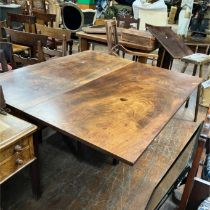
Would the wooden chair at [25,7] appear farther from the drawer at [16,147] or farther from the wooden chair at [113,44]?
the drawer at [16,147]

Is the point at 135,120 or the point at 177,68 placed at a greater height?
the point at 135,120

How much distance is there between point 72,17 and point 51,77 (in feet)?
9.67

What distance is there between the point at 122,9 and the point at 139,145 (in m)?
6.88

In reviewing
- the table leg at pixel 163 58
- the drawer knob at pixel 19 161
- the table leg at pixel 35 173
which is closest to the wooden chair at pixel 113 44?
the table leg at pixel 163 58

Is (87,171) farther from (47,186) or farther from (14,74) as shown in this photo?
(14,74)

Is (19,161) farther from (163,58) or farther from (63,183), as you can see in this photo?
(163,58)

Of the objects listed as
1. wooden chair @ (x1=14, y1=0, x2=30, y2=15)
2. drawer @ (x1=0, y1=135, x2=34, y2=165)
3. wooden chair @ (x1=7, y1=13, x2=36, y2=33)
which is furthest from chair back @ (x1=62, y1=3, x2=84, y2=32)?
drawer @ (x1=0, y1=135, x2=34, y2=165)

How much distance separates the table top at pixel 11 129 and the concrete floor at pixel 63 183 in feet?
2.15

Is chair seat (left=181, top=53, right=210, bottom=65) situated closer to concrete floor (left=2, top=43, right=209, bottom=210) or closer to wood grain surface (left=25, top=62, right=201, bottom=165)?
wood grain surface (left=25, top=62, right=201, bottom=165)

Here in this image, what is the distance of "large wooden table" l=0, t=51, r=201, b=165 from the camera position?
1.11 m

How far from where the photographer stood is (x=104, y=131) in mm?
1130

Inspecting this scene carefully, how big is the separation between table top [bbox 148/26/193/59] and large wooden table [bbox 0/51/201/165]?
849 millimetres

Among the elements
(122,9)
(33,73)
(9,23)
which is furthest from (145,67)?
(122,9)

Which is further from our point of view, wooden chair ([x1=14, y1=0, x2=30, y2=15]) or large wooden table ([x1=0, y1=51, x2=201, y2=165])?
wooden chair ([x1=14, y1=0, x2=30, y2=15])
